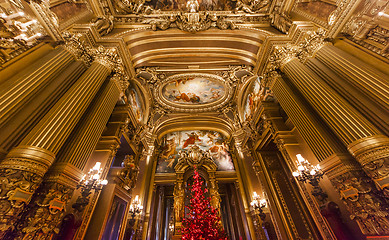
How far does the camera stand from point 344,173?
2.90m

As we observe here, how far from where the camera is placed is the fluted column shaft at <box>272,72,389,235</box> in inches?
92.6

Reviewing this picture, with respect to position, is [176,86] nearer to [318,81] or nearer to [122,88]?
[122,88]

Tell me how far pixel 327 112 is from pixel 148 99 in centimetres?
906

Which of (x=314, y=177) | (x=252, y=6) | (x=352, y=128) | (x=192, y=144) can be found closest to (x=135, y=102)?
(x=192, y=144)

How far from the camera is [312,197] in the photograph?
149 inches

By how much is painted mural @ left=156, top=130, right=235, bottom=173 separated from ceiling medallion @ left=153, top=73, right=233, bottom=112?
216 centimetres

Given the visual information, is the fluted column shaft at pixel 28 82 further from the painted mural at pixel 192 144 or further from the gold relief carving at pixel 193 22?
the painted mural at pixel 192 144

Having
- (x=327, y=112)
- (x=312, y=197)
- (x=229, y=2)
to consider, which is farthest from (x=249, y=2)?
(x=312, y=197)

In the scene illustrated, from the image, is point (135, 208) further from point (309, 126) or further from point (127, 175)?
point (309, 126)

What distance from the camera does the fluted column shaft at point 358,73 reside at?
2.91 meters

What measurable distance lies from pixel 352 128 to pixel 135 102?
874 centimetres

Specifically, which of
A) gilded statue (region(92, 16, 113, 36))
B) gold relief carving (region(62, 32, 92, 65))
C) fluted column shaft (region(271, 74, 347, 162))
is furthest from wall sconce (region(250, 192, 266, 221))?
gilded statue (region(92, 16, 113, 36))

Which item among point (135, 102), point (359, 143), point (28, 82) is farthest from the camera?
point (135, 102)

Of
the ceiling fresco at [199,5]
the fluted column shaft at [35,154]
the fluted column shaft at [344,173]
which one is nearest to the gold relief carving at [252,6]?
the ceiling fresco at [199,5]
